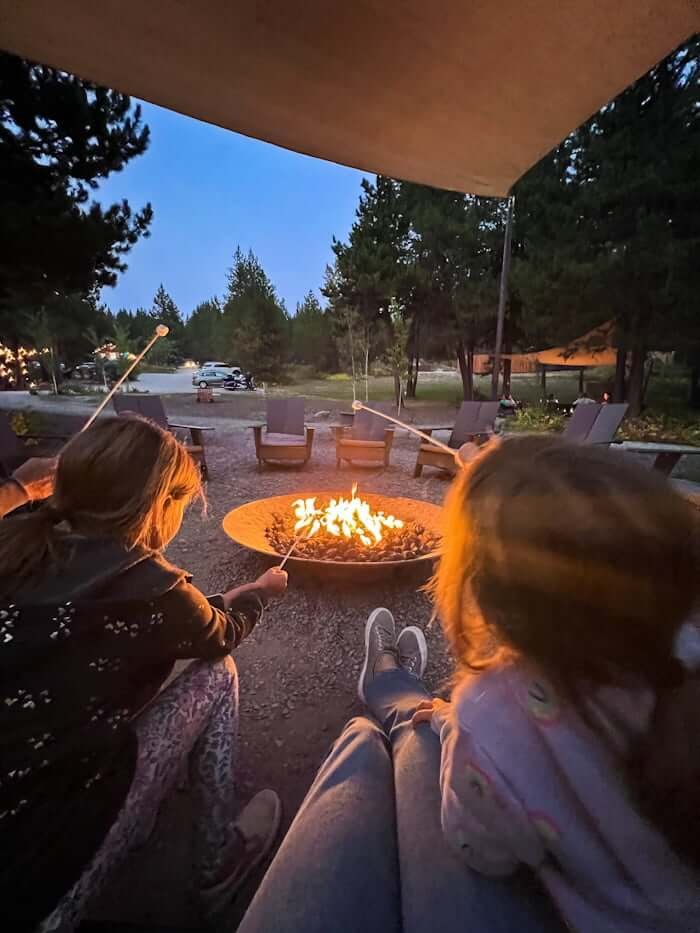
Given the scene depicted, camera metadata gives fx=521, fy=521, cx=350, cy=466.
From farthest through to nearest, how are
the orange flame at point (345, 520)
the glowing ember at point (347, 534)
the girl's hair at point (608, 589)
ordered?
the orange flame at point (345, 520) < the glowing ember at point (347, 534) < the girl's hair at point (608, 589)

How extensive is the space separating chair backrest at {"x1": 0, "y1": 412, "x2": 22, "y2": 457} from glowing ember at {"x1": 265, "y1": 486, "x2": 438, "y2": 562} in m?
3.12

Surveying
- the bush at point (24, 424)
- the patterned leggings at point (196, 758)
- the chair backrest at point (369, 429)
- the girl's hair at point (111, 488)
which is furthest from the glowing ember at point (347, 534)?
the bush at point (24, 424)

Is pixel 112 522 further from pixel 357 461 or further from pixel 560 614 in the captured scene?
pixel 357 461

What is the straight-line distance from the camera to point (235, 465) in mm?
6848

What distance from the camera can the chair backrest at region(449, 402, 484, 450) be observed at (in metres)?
6.93

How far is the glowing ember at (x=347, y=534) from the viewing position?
3.14m

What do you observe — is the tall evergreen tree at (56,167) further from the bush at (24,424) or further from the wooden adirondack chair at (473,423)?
the wooden adirondack chair at (473,423)

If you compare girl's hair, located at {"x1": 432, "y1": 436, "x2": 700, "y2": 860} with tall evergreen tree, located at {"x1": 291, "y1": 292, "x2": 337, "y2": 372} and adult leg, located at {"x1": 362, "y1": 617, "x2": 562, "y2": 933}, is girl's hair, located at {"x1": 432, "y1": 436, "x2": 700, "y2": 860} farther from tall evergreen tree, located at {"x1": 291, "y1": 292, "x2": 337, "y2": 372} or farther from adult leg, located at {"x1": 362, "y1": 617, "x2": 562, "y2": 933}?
tall evergreen tree, located at {"x1": 291, "y1": 292, "x2": 337, "y2": 372}

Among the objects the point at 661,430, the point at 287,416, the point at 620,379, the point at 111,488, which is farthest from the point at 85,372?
the point at 111,488

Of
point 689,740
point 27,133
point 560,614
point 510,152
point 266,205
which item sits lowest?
point 689,740

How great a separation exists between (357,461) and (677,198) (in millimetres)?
9179

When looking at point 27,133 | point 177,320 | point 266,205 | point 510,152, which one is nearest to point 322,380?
point 177,320

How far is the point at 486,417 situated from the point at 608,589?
21.4ft

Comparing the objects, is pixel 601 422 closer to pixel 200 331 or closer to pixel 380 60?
pixel 380 60
